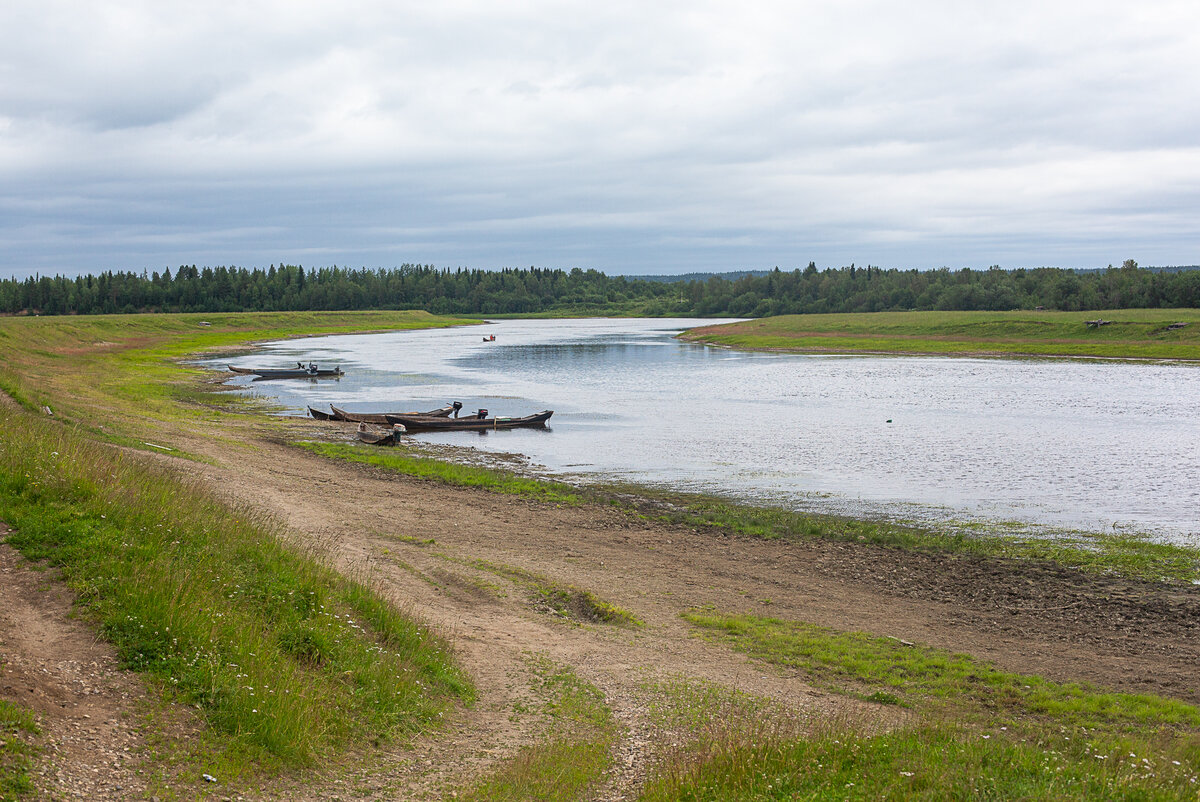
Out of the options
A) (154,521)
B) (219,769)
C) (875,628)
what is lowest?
(875,628)

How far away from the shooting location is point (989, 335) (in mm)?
102688

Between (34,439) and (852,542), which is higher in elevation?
(34,439)

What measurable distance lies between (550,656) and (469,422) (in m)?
32.5

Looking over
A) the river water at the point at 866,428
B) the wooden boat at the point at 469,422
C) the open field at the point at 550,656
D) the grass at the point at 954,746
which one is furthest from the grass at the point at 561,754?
the wooden boat at the point at 469,422

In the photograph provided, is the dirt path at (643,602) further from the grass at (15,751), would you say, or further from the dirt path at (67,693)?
the grass at (15,751)

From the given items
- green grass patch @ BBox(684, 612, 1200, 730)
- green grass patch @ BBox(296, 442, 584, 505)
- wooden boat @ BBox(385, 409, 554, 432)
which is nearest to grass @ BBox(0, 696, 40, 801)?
green grass patch @ BBox(684, 612, 1200, 730)

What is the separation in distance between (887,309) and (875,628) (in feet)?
566

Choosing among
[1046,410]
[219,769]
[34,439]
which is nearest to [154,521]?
[34,439]

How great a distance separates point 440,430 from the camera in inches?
1708

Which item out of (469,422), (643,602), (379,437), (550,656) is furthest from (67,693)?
(469,422)

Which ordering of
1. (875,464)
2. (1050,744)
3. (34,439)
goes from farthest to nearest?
(875,464)
(34,439)
(1050,744)

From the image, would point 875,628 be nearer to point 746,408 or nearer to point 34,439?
point 34,439

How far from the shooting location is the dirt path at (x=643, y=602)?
34.9 ft

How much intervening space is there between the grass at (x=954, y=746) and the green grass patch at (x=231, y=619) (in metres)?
3.26
